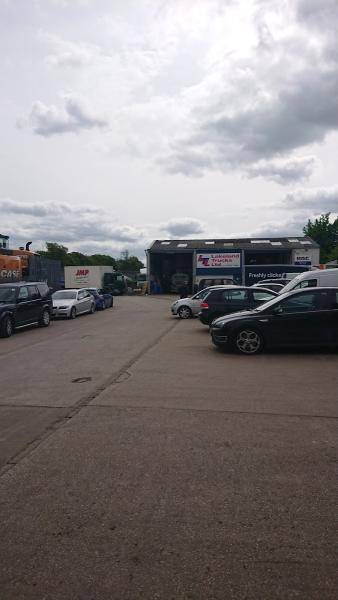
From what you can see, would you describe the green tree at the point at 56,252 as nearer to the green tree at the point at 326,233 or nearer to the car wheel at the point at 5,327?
the green tree at the point at 326,233

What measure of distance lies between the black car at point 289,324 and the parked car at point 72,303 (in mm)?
12808

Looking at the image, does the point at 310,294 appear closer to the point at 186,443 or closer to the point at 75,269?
the point at 186,443

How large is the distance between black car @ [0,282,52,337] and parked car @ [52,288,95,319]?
273 cm

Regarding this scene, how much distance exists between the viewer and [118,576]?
278 centimetres

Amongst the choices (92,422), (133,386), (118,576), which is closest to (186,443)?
(92,422)

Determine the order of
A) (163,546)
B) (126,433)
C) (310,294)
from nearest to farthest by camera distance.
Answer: (163,546) → (126,433) → (310,294)

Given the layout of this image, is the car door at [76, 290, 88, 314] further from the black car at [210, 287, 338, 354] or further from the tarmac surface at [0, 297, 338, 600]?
the tarmac surface at [0, 297, 338, 600]

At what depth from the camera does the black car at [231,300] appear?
1482cm

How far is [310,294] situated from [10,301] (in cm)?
1045

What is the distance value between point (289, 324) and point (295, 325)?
13 centimetres

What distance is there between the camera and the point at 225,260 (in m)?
43.3

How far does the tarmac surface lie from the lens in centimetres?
277

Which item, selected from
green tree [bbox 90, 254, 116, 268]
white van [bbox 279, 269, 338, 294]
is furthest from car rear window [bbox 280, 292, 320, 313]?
green tree [bbox 90, 254, 116, 268]

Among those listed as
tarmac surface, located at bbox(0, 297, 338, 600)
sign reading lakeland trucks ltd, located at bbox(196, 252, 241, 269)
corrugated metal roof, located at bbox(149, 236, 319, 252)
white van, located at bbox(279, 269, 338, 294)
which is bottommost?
tarmac surface, located at bbox(0, 297, 338, 600)
